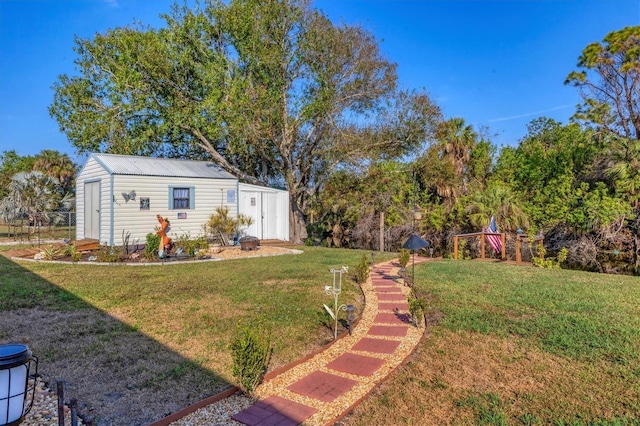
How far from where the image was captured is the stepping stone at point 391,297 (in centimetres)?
664

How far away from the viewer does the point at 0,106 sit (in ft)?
46.6

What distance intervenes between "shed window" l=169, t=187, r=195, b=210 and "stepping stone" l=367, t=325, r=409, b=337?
9392 mm

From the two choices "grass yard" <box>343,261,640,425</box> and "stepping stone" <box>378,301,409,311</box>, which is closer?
"grass yard" <box>343,261,640,425</box>

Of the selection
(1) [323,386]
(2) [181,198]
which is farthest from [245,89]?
(1) [323,386]

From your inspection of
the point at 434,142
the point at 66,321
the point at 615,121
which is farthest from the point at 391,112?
the point at 66,321

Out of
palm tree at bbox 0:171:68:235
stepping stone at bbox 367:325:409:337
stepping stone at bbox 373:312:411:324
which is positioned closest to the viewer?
stepping stone at bbox 367:325:409:337

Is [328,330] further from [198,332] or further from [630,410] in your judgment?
[630,410]

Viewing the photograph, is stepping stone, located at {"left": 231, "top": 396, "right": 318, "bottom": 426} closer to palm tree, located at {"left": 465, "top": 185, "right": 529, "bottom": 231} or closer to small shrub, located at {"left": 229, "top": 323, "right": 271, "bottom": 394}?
small shrub, located at {"left": 229, "top": 323, "right": 271, "bottom": 394}

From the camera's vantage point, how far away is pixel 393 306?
621 centimetres

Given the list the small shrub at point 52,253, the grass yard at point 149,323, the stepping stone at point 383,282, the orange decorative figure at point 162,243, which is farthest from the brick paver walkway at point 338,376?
the small shrub at point 52,253

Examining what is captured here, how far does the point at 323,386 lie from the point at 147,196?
405 inches

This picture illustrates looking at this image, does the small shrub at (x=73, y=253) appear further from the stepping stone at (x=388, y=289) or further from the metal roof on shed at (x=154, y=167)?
the stepping stone at (x=388, y=289)

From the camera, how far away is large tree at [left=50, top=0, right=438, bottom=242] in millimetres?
14867

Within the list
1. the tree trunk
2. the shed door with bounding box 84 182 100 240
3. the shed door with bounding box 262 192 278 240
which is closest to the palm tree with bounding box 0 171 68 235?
the shed door with bounding box 84 182 100 240
